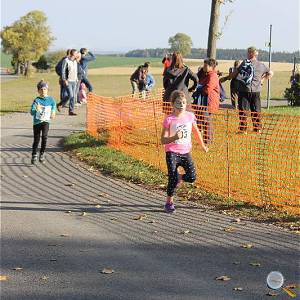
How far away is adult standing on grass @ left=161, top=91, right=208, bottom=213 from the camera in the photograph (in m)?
8.66

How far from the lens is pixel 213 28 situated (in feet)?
60.3

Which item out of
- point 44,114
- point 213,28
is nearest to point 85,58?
point 213,28

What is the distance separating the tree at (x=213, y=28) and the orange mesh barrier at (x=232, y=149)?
11.4 feet

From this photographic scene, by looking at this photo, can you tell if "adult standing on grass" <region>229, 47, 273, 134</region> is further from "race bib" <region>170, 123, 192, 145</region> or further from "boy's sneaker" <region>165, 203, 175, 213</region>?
"boy's sneaker" <region>165, 203, 175, 213</region>

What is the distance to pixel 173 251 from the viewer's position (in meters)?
6.93

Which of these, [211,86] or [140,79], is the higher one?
[211,86]

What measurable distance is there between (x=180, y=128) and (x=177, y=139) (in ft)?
0.45

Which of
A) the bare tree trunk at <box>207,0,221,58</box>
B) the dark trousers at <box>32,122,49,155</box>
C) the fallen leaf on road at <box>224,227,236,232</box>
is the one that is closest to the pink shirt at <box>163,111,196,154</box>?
the fallen leaf on road at <box>224,227,236,232</box>

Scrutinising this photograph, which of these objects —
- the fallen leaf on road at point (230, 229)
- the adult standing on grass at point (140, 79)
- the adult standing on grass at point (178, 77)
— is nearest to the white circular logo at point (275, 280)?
the fallen leaf on road at point (230, 229)

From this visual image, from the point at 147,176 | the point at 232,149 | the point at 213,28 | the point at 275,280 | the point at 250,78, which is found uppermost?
the point at 213,28

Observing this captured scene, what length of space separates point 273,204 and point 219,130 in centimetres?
370

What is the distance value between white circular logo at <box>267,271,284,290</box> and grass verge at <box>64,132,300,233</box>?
1656mm

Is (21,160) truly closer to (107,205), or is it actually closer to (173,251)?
(107,205)

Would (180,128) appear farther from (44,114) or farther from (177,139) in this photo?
(44,114)
